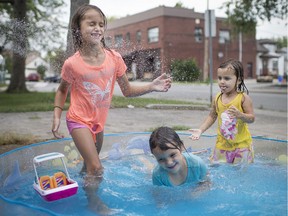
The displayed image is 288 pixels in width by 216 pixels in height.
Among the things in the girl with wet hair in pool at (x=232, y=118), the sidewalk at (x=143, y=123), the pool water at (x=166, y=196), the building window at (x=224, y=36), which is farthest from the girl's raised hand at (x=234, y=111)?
the building window at (x=224, y=36)

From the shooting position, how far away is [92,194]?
233 centimetres

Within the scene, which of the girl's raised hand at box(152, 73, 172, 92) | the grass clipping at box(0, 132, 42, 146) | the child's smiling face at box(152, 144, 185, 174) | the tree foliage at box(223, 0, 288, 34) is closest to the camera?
the child's smiling face at box(152, 144, 185, 174)

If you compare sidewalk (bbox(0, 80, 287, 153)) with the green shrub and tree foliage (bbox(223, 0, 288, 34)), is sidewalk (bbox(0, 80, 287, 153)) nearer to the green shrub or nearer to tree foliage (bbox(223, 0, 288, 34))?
the green shrub

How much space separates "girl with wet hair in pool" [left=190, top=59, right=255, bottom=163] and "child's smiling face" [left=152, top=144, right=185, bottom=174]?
71cm

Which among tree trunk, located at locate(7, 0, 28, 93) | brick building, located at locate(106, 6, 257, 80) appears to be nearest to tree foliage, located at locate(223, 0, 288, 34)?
brick building, located at locate(106, 6, 257, 80)

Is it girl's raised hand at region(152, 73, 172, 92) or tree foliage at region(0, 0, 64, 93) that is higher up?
tree foliage at region(0, 0, 64, 93)

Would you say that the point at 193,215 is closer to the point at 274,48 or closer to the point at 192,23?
the point at 192,23

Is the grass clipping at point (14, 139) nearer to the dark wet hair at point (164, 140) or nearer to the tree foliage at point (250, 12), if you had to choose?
the dark wet hair at point (164, 140)

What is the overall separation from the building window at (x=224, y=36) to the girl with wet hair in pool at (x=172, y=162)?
3001cm

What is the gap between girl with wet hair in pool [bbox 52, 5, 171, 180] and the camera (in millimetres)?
2361

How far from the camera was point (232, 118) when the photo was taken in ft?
10.1

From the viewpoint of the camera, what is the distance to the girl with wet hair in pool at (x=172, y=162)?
2225mm

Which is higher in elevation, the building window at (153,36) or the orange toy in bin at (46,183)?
the building window at (153,36)

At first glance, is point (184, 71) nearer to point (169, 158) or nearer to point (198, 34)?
point (169, 158)
